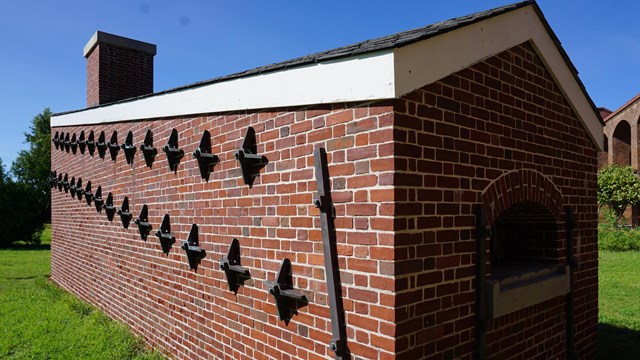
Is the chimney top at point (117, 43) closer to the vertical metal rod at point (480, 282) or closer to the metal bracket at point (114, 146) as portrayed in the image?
the metal bracket at point (114, 146)

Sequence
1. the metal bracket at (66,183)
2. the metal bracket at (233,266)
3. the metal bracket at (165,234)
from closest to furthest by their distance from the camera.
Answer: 1. the metal bracket at (233,266)
2. the metal bracket at (165,234)
3. the metal bracket at (66,183)

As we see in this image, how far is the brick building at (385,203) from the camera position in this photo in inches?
109

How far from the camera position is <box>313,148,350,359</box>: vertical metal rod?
9.60ft

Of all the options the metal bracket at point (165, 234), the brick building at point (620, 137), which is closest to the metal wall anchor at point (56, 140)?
the metal bracket at point (165, 234)

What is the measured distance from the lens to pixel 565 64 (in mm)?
4367

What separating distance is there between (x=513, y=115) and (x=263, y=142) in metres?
1.95

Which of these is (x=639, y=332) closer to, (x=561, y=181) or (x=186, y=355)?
(x=561, y=181)

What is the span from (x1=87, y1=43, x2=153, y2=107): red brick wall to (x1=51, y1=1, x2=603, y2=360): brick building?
5217mm

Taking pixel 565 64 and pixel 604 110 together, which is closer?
pixel 565 64

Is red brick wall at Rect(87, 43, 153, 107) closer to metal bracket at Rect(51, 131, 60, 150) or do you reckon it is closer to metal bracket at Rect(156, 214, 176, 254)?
metal bracket at Rect(51, 131, 60, 150)

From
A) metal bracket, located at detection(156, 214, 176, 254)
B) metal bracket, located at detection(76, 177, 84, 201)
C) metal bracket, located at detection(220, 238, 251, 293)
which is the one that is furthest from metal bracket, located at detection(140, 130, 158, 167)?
metal bracket, located at detection(76, 177, 84, 201)

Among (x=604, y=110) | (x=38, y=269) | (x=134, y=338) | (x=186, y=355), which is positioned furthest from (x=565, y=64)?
(x=604, y=110)

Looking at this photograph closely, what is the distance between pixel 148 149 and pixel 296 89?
3.06m

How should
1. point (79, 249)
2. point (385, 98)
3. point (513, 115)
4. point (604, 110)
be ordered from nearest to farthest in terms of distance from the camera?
point (385, 98)
point (513, 115)
point (79, 249)
point (604, 110)
